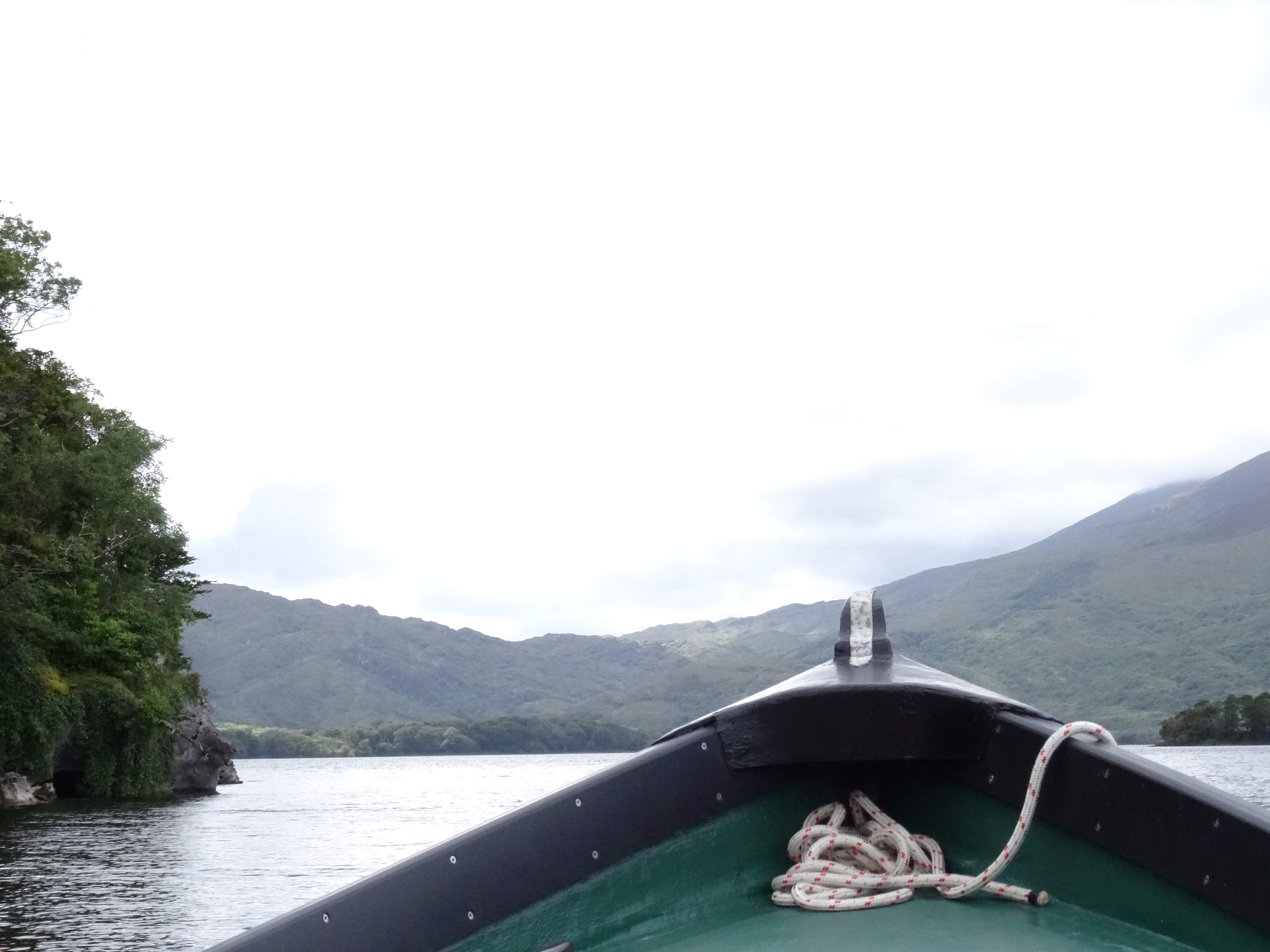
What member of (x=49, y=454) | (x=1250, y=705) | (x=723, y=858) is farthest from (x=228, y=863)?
(x=1250, y=705)

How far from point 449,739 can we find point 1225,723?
115 meters

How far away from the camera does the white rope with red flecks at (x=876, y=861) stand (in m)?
2.72

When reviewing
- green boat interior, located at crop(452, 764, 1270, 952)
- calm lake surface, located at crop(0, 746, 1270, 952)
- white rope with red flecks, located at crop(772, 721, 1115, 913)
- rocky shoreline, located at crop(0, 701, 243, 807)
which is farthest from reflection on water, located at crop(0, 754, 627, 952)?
white rope with red flecks, located at crop(772, 721, 1115, 913)

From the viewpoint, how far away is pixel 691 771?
10.1 ft

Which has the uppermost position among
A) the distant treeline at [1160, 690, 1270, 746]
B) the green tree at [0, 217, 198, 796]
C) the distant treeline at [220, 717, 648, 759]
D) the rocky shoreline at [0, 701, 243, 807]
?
the green tree at [0, 217, 198, 796]

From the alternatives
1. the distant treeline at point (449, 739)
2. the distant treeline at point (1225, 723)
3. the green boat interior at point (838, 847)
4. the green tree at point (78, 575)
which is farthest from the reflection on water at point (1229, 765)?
the distant treeline at point (449, 739)

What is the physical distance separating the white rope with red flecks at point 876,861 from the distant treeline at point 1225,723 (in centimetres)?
11103

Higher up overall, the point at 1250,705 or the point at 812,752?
the point at 812,752

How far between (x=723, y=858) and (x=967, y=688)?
865mm

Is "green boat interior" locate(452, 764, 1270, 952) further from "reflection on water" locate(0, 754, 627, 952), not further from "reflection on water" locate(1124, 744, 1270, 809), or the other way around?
"reflection on water" locate(0, 754, 627, 952)

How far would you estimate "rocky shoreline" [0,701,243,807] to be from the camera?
40.5m

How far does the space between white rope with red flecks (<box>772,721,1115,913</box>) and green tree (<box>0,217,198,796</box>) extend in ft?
130

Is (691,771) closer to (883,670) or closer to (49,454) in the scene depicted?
(883,670)

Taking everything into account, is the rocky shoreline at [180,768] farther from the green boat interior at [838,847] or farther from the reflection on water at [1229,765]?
the green boat interior at [838,847]
